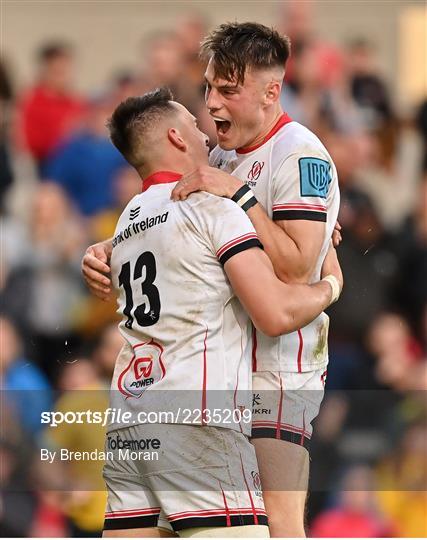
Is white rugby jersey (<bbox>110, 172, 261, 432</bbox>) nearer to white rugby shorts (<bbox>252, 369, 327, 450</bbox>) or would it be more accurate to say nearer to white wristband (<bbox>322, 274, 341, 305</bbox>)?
white rugby shorts (<bbox>252, 369, 327, 450</bbox>)

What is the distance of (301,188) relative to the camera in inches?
170

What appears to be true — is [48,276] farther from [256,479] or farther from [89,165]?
[256,479]

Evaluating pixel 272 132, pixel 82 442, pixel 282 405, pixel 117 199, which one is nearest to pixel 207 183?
pixel 272 132

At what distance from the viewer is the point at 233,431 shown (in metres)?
4.23

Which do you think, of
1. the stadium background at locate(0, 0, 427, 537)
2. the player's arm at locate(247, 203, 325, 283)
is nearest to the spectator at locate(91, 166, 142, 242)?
the stadium background at locate(0, 0, 427, 537)

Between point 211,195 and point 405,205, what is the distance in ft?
15.2

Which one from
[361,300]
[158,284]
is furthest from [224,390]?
[361,300]

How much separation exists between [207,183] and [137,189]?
2.71m

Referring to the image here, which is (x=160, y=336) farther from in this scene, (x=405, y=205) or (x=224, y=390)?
(x=405, y=205)

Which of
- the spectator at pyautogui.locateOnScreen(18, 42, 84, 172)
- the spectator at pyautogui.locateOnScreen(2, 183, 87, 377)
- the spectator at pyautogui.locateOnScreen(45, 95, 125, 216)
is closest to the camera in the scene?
the spectator at pyautogui.locateOnScreen(2, 183, 87, 377)

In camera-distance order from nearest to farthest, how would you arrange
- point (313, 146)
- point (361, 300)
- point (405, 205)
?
1. point (313, 146)
2. point (361, 300)
3. point (405, 205)

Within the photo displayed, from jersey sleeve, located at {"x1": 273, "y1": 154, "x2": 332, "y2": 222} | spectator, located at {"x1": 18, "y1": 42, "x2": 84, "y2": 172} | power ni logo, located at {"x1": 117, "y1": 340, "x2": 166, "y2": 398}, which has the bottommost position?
power ni logo, located at {"x1": 117, "y1": 340, "x2": 166, "y2": 398}

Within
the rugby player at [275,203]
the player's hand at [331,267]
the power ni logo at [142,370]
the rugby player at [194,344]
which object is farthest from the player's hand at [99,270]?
the player's hand at [331,267]

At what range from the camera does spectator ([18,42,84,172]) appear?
897 cm
